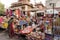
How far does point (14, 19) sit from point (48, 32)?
3170 millimetres

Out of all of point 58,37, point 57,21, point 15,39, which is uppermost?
point 57,21

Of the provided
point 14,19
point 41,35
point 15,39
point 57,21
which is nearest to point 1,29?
point 14,19

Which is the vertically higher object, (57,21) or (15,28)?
(57,21)

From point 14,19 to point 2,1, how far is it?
7.82 metres

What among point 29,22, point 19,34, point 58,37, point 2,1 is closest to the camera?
point 58,37

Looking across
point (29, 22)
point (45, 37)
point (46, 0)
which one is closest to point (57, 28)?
point (45, 37)

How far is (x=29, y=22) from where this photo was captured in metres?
8.98

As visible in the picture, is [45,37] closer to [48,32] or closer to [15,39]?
[48,32]

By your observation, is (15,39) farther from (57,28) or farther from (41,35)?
(57,28)

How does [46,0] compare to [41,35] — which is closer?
[41,35]

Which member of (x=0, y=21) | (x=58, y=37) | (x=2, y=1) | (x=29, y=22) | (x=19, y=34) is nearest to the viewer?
(x=58, y=37)

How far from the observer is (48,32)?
20.5 ft

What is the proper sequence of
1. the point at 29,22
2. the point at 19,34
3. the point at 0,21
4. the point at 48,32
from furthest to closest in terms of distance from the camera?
the point at 0,21 → the point at 29,22 → the point at 19,34 → the point at 48,32

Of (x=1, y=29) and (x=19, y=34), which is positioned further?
(x=1, y=29)
